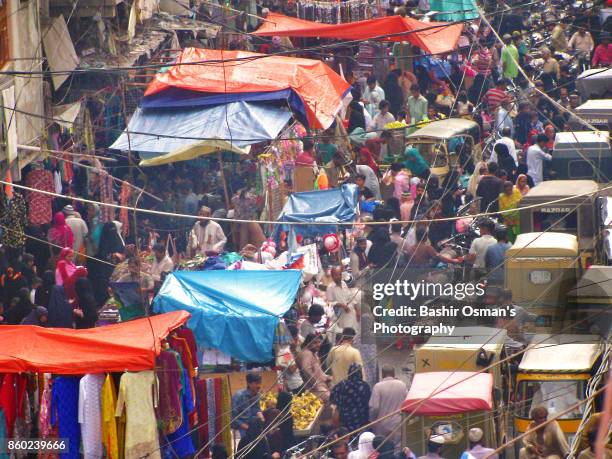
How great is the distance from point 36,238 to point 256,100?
12.8 ft

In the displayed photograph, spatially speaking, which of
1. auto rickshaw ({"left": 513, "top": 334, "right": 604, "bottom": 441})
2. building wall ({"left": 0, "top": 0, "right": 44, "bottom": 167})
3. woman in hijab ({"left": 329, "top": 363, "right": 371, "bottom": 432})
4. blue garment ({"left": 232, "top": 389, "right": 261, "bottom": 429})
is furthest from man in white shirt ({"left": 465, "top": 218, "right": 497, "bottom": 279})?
building wall ({"left": 0, "top": 0, "right": 44, "bottom": 167})

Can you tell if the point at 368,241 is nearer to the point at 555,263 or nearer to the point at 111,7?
the point at 555,263

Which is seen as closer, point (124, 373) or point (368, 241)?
point (124, 373)

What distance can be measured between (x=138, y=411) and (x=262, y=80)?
8.08 metres

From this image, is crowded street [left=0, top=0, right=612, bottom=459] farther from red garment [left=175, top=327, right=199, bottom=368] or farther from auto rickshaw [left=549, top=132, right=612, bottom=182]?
red garment [left=175, top=327, right=199, bottom=368]

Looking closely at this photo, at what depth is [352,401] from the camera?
12070 millimetres

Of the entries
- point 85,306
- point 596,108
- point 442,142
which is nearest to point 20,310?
point 85,306

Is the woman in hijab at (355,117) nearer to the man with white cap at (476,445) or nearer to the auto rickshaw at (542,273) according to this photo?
the auto rickshaw at (542,273)

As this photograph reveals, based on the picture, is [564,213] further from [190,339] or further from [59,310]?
[59,310]

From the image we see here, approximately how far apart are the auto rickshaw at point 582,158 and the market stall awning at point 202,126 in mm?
3530

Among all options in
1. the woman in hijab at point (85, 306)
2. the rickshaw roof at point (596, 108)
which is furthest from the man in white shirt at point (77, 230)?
the rickshaw roof at point (596, 108)

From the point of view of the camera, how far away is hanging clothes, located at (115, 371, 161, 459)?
10930 mm

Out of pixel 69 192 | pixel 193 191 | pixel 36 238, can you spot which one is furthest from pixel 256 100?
pixel 36 238

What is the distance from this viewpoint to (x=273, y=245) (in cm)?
1591
